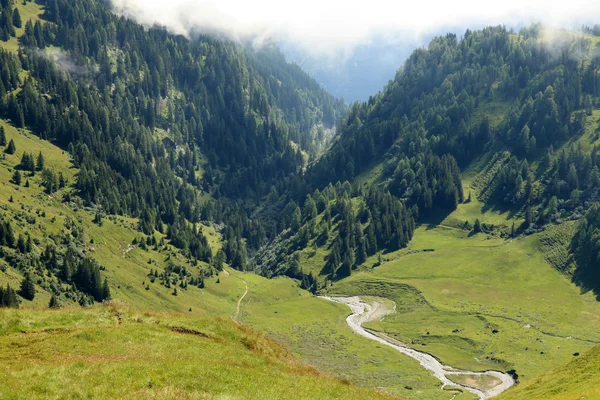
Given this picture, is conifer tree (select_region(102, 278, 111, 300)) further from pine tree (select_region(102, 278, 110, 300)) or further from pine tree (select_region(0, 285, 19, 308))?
pine tree (select_region(0, 285, 19, 308))

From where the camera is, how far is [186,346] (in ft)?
170

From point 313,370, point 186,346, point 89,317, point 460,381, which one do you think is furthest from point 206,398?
point 460,381

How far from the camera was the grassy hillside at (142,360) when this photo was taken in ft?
123

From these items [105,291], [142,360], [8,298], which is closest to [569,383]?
[142,360]

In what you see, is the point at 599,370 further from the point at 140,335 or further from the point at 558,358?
the point at 558,358

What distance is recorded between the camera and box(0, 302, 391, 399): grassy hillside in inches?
1473

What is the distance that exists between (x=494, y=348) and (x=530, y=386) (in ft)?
438

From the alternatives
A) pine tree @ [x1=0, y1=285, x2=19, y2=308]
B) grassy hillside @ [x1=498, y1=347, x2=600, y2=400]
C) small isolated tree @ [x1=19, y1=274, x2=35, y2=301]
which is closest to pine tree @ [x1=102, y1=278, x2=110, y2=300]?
small isolated tree @ [x1=19, y1=274, x2=35, y2=301]

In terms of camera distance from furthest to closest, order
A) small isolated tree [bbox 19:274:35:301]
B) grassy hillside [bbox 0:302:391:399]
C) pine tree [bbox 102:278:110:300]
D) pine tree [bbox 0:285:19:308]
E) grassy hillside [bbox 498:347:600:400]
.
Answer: pine tree [bbox 102:278:110:300], small isolated tree [bbox 19:274:35:301], pine tree [bbox 0:285:19:308], grassy hillside [bbox 498:347:600:400], grassy hillside [bbox 0:302:391:399]

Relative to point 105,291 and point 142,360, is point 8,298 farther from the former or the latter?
point 142,360

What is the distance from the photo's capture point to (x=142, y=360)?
146 feet

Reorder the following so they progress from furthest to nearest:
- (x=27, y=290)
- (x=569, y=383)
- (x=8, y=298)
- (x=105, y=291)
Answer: (x=105, y=291), (x=27, y=290), (x=8, y=298), (x=569, y=383)

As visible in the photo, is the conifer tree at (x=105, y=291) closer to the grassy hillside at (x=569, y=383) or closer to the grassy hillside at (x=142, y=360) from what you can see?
the grassy hillside at (x=142, y=360)

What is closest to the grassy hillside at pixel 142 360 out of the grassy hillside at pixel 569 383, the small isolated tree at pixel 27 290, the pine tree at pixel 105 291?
the grassy hillside at pixel 569 383
